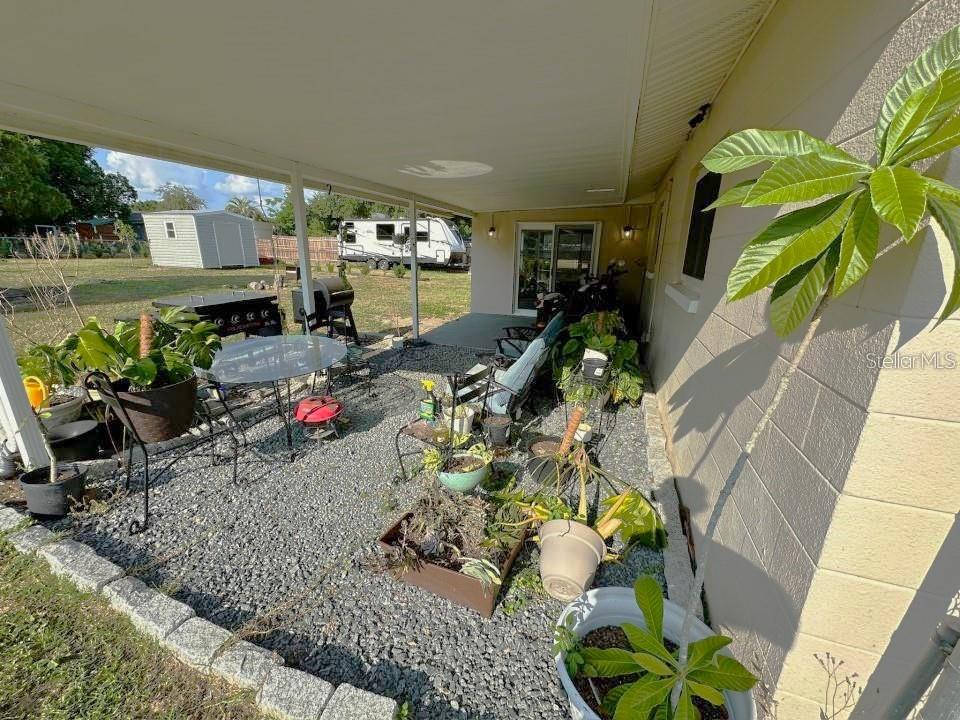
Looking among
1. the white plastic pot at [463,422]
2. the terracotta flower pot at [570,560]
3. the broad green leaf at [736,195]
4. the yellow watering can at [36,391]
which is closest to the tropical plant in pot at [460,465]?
the white plastic pot at [463,422]

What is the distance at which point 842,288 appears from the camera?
61 cm

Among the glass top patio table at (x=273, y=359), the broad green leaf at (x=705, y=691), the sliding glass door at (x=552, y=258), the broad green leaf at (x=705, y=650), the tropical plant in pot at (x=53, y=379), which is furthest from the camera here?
the sliding glass door at (x=552, y=258)

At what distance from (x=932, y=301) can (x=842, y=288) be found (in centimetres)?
42

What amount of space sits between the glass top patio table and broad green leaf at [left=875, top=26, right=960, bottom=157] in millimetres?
3097

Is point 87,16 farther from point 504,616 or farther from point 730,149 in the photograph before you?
point 504,616

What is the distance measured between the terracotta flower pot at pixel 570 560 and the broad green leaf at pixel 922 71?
178 cm

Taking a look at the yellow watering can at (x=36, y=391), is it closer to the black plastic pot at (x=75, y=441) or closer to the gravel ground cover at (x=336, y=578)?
the black plastic pot at (x=75, y=441)

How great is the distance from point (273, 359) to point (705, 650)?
3415 mm

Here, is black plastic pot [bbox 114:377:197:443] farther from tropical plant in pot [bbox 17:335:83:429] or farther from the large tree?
the large tree

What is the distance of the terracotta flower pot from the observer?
6.06 ft

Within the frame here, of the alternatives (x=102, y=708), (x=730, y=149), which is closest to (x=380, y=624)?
(x=102, y=708)

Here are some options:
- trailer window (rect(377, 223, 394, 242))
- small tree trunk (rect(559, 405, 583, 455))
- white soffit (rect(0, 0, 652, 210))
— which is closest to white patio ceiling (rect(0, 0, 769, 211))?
white soffit (rect(0, 0, 652, 210))

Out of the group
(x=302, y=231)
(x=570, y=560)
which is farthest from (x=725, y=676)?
(x=302, y=231)

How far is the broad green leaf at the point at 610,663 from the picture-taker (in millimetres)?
1259
